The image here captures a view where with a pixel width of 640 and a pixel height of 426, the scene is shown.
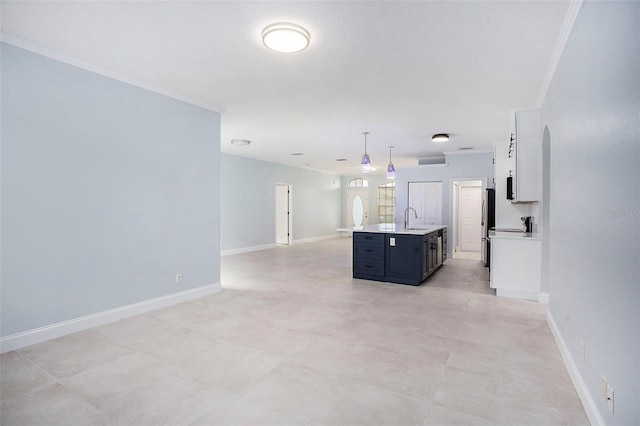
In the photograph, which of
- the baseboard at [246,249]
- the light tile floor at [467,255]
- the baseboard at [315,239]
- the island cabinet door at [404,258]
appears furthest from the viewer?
the baseboard at [315,239]

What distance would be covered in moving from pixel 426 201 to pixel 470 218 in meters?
2.07

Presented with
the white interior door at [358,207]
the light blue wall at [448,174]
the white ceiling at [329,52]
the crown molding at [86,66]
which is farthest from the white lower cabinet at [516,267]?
the white interior door at [358,207]

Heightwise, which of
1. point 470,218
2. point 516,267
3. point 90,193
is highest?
point 90,193

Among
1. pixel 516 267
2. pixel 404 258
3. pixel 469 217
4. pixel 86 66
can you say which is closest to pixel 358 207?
pixel 469 217

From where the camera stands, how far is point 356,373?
2.44 m

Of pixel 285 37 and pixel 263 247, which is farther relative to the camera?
pixel 263 247

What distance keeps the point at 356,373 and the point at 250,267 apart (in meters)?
4.73

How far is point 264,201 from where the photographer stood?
991 centimetres

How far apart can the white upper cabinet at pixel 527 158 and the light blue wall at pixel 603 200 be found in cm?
184

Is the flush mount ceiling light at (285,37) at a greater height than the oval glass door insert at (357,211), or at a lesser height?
greater

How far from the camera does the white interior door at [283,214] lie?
1125cm

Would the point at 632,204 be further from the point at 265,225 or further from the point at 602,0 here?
the point at 265,225

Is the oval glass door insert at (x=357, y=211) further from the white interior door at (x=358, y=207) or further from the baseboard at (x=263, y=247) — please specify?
the baseboard at (x=263, y=247)

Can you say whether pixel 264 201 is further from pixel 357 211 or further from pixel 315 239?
pixel 357 211
